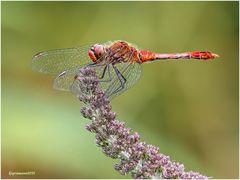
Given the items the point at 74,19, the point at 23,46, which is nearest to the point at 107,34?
the point at 74,19

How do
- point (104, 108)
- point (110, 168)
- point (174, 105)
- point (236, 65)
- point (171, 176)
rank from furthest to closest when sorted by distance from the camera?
point (236, 65)
point (174, 105)
point (110, 168)
point (104, 108)
point (171, 176)

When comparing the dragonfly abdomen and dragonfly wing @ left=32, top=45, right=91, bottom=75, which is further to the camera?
the dragonfly abdomen

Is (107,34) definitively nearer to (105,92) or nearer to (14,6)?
(14,6)

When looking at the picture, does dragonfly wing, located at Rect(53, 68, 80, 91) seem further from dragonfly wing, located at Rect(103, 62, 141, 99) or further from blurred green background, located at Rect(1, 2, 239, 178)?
blurred green background, located at Rect(1, 2, 239, 178)

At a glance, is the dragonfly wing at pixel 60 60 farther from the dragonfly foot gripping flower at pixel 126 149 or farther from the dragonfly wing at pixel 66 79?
the dragonfly foot gripping flower at pixel 126 149

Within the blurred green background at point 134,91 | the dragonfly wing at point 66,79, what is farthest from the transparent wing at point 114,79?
the blurred green background at point 134,91

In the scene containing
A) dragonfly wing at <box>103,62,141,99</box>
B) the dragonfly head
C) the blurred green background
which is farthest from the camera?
the blurred green background

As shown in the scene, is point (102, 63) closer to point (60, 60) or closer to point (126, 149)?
point (60, 60)

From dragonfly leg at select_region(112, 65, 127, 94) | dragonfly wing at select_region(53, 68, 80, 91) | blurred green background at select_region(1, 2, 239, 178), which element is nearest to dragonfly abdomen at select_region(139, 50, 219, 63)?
dragonfly leg at select_region(112, 65, 127, 94)
